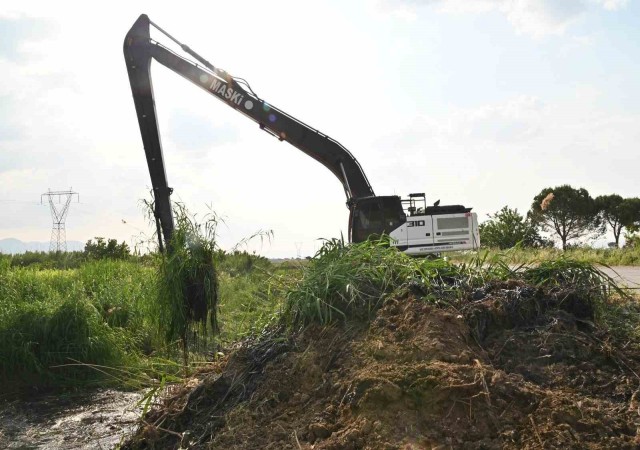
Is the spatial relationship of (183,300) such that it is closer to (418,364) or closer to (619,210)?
(418,364)

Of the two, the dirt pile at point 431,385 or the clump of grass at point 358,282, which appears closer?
the dirt pile at point 431,385

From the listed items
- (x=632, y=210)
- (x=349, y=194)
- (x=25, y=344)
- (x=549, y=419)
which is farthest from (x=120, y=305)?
(x=632, y=210)

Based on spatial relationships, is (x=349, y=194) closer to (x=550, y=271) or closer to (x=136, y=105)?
(x=136, y=105)

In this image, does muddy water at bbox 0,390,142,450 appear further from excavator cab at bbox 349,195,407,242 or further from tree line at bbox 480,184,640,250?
tree line at bbox 480,184,640,250

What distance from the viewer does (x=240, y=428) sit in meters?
4.44

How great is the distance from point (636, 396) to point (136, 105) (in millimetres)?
8423

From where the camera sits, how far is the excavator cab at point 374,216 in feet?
44.6

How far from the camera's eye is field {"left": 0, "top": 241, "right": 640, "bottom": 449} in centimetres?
373

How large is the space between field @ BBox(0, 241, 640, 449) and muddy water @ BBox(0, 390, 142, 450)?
0.90 meters

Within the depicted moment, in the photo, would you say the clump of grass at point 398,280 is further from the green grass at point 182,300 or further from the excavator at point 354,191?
the excavator at point 354,191

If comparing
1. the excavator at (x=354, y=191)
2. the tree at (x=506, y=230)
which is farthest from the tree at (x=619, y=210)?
the excavator at (x=354, y=191)

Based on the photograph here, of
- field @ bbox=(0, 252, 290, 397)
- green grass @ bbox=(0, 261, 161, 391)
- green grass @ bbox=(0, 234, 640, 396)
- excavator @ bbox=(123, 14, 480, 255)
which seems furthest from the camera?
excavator @ bbox=(123, 14, 480, 255)

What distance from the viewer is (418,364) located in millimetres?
4082

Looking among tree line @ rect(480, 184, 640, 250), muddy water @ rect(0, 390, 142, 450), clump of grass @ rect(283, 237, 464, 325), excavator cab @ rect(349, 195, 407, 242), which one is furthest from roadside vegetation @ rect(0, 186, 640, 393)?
tree line @ rect(480, 184, 640, 250)
